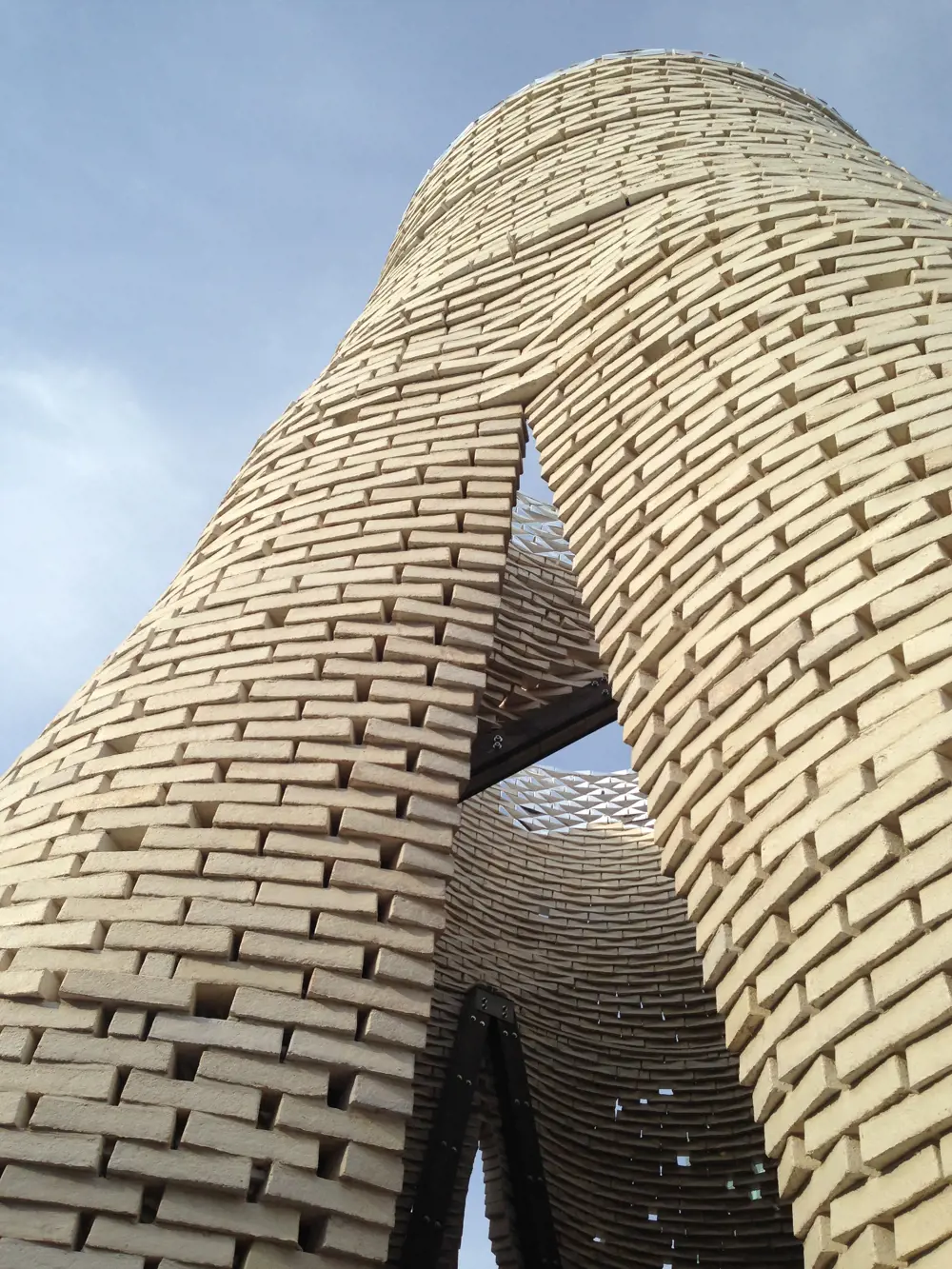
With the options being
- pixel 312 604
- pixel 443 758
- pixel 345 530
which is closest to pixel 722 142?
pixel 345 530

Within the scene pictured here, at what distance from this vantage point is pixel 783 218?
13.4 ft

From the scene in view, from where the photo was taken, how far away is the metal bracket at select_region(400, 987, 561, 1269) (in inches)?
191

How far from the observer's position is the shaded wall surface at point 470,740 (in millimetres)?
2244

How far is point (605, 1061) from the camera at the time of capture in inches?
320

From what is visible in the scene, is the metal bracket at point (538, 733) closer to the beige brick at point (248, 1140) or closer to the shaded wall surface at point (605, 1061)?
the shaded wall surface at point (605, 1061)

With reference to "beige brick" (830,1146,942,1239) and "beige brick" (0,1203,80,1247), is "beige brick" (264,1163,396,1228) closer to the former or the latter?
"beige brick" (0,1203,80,1247)

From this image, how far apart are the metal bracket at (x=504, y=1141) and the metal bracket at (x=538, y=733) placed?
4.08 ft

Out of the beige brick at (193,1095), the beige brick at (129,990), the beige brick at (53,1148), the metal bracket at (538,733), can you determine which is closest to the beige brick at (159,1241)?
the beige brick at (53,1148)

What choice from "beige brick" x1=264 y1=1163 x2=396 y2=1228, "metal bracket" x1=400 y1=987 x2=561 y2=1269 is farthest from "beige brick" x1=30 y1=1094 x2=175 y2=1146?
"metal bracket" x1=400 y1=987 x2=561 y2=1269

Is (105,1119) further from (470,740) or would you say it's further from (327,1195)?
(470,740)

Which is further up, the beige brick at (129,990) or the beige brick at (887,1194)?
the beige brick at (129,990)

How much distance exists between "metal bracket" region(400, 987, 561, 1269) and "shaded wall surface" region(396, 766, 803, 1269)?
0.62 metres

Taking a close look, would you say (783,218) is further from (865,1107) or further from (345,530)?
(865,1107)

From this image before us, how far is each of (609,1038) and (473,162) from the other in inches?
217
